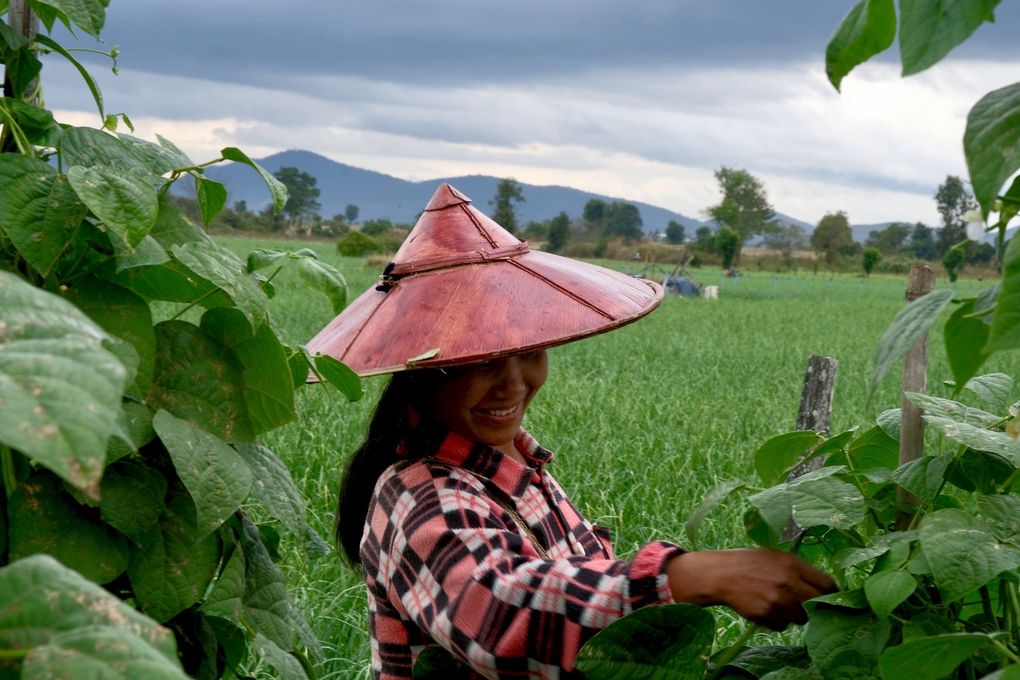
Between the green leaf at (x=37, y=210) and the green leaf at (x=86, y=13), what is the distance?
0.12m

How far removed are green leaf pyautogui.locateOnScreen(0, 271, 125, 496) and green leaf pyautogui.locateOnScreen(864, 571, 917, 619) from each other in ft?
1.82

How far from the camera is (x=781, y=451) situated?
107 centimetres

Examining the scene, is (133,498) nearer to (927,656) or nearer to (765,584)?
(765,584)

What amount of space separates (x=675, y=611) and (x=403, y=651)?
0.51 metres

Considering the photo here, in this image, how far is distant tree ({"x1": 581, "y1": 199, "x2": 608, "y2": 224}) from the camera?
7400 cm

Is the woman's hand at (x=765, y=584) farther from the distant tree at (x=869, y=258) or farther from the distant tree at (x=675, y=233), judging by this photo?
the distant tree at (x=675, y=233)

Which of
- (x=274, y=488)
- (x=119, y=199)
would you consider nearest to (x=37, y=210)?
(x=119, y=199)

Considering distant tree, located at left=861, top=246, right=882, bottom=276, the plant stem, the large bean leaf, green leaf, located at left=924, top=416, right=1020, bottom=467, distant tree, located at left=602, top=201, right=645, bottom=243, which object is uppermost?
the large bean leaf

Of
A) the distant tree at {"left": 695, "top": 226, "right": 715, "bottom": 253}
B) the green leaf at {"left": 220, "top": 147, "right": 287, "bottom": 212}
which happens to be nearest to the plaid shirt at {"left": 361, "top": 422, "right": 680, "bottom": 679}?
the green leaf at {"left": 220, "top": 147, "right": 287, "bottom": 212}

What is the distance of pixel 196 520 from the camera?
1023mm

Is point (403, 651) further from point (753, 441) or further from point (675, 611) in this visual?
point (753, 441)

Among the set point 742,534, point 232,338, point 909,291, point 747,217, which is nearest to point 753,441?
point 742,534

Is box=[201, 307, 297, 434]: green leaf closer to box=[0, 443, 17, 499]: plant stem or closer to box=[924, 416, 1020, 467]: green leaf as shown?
box=[0, 443, 17, 499]: plant stem

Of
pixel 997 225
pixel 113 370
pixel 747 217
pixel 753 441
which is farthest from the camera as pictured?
pixel 747 217
